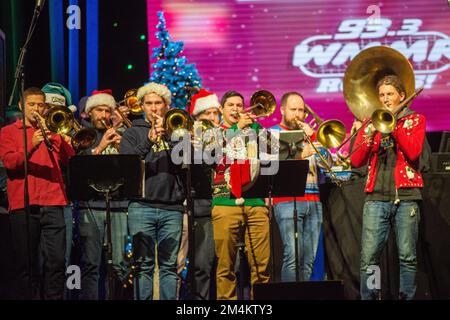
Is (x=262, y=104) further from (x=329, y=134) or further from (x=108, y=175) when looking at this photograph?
(x=108, y=175)

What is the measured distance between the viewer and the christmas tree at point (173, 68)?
28.6 ft

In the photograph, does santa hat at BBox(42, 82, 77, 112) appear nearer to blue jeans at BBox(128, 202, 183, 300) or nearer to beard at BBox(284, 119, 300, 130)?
blue jeans at BBox(128, 202, 183, 300)

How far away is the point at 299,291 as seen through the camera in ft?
17.3

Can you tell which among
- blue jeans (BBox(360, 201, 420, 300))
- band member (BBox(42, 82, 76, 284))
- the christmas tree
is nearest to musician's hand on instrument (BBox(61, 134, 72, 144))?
band member (BBox(42, 82, 76, 284))

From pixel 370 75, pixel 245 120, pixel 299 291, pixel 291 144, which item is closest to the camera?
pixel 299 291

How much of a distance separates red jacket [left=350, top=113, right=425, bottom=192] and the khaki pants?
1.05 m

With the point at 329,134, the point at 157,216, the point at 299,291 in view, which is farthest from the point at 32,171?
the point at 329,134

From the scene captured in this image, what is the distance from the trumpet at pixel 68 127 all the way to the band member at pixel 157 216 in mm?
580

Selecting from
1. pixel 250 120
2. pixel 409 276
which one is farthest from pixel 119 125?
pixel 409 276

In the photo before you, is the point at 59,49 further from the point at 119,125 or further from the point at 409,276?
the point at 409,276

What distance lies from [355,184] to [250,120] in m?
1.53

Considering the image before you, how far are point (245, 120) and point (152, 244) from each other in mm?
1507

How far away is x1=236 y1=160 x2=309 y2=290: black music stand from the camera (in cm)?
587

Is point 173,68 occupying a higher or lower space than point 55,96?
higher
